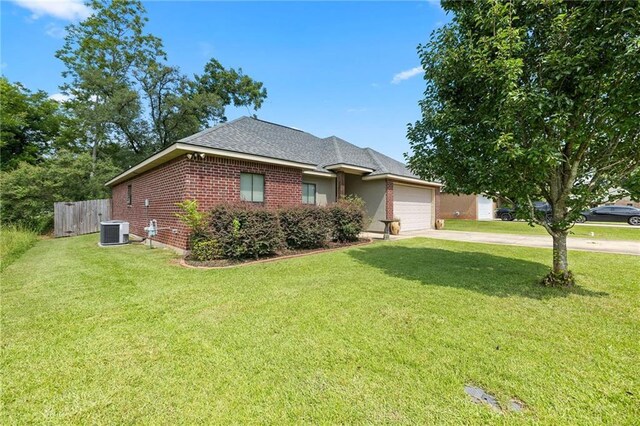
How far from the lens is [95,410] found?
2.06m

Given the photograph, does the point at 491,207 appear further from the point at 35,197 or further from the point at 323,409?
the point at 35,197

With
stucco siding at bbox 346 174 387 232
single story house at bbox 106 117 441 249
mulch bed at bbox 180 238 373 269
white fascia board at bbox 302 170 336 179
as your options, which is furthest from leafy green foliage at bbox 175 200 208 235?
stucco siding at bbox 346 174 387 232

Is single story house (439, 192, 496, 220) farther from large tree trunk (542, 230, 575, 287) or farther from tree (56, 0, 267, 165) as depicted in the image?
tree (56, 0, 267, 165)

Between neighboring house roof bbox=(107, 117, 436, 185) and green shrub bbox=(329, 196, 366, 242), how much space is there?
2066 millimetres

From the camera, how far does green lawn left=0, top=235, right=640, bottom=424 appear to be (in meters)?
2.08

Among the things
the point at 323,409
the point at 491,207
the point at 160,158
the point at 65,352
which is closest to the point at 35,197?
the point at 160,158

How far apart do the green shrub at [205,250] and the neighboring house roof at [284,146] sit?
109 inches

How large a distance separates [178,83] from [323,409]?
2924 centimetres

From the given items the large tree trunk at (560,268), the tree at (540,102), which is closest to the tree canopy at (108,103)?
the tree at (540,102)

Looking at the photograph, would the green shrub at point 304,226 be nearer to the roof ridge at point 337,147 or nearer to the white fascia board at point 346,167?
the white fascia board at point 346,167

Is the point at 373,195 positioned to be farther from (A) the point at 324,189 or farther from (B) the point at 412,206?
(B) the point at 412,206

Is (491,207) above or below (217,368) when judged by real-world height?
above

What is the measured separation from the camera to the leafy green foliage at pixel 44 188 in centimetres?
1557

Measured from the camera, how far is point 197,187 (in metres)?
8.07
